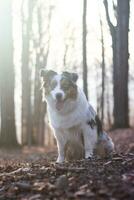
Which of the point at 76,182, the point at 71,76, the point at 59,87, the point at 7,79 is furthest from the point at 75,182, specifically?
the point at 7,79

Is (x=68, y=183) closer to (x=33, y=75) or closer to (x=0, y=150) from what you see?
(x=0, y=150)

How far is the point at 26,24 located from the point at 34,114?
1254 cm

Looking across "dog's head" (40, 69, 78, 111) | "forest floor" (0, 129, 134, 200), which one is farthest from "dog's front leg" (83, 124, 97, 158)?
"forest floor" (0, 129, 134, 200)

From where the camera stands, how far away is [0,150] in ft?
84.9

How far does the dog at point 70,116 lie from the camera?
10.1 metres

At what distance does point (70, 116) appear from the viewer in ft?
34.1

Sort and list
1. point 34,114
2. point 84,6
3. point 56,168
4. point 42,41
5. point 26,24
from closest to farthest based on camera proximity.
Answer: point 56,168 → point 84,6 → point 26,24 → point 42,41 → point 34,114

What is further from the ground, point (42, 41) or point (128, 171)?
point (42, 41)

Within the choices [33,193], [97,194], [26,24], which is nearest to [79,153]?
[33,193]

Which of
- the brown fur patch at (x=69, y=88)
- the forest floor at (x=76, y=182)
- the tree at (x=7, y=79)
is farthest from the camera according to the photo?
the tree at (x=7, y=79)

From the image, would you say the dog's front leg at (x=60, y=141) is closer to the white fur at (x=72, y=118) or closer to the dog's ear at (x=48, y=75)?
the white fur at (x=72, y=118)

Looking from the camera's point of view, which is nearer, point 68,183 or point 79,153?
point 68,183

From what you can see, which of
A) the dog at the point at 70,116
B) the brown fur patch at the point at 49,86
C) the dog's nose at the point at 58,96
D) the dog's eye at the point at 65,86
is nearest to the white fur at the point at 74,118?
the dog at the point at 70,116

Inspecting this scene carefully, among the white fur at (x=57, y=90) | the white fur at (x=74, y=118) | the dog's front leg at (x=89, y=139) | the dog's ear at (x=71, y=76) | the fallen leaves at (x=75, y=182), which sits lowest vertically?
the fallen leaves at (x=75, y=182)
